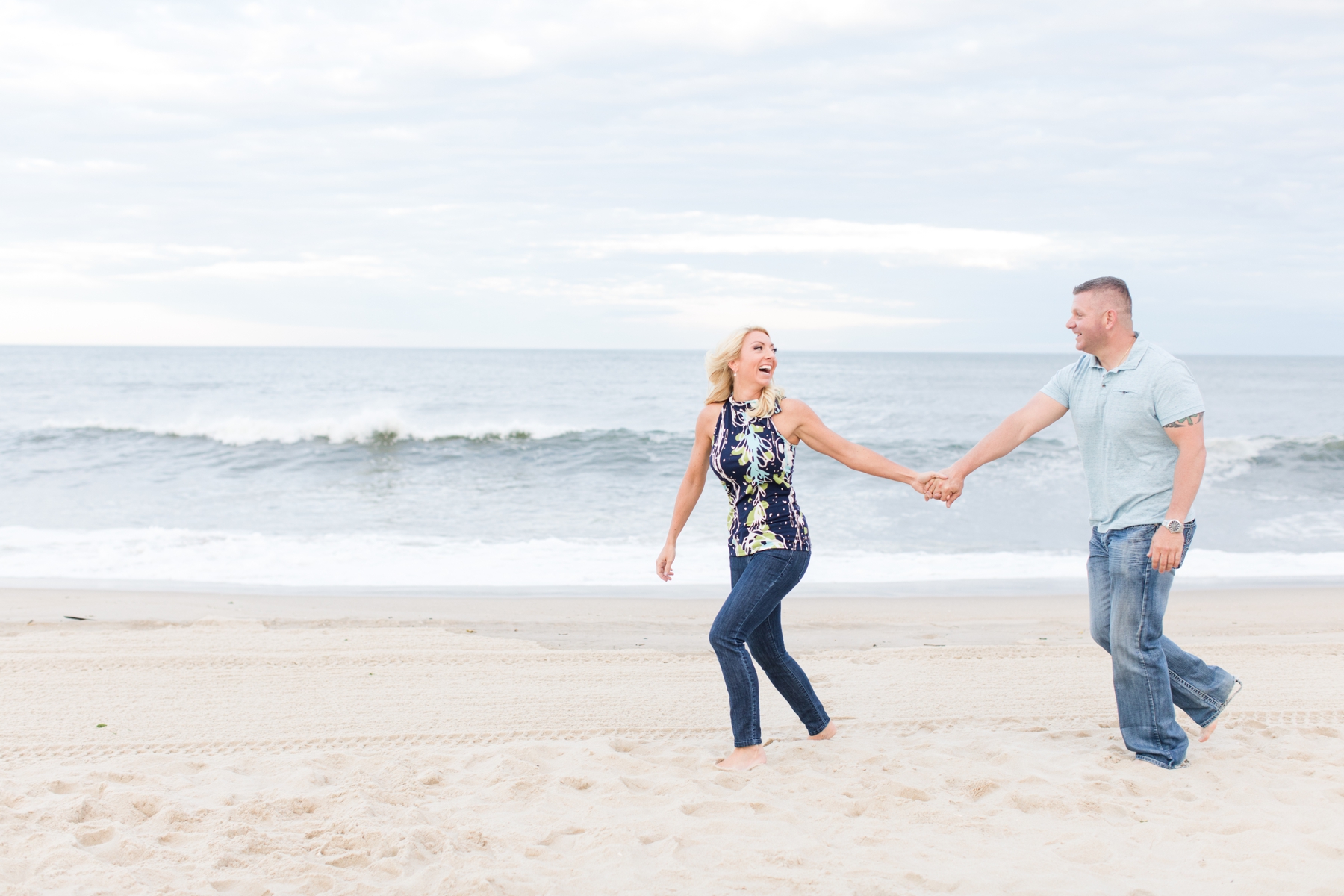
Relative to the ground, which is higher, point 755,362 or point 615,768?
point 755,362

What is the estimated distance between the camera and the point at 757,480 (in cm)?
411

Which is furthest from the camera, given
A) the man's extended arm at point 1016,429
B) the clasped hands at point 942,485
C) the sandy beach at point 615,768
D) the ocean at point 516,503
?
the ocean at point 516,503

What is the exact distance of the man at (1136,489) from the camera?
3.83 m

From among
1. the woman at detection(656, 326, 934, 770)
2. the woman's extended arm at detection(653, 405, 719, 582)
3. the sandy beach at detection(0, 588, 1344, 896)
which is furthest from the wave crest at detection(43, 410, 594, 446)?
the woman at detection(656, 326, 934, 770)

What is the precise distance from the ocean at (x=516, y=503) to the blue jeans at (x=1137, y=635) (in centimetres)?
493

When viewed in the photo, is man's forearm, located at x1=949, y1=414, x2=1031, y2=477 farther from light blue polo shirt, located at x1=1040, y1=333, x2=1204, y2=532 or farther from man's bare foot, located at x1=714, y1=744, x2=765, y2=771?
man's bare foot, located at x1=714, y1=744, x2=765, y2=771

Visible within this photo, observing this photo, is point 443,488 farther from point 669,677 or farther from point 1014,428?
point 1014,428

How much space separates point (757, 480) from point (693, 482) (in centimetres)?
40

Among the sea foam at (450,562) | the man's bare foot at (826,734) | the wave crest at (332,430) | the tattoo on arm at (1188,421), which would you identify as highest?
the tattoo on arm at (1188,421)

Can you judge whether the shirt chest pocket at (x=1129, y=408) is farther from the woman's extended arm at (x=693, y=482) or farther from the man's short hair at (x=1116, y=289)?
the woman's extended arm at (x=693, y=482)

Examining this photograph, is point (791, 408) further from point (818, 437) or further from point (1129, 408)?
point (1129, 408)

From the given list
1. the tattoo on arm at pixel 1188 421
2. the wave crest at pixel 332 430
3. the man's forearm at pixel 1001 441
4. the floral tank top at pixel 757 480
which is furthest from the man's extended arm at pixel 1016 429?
the wave crest at pixel 332 430

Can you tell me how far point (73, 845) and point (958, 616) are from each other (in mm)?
6237

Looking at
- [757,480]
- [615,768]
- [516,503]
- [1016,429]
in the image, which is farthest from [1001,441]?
[516,503]
